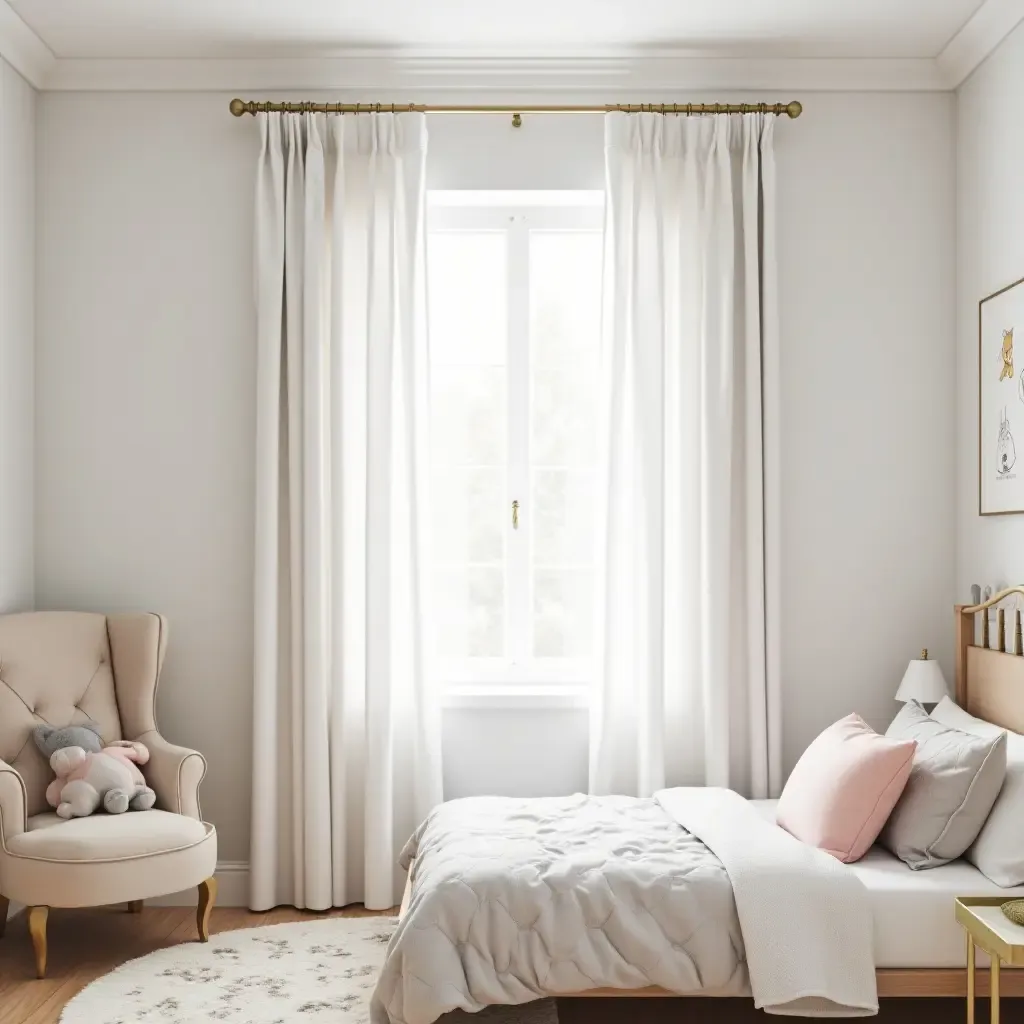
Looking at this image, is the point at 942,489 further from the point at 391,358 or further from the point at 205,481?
the point at 205,481

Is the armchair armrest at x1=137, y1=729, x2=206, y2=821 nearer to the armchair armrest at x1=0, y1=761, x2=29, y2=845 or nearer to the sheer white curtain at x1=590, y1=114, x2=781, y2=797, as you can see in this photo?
the armchair armrest at x1=0, y1=761, x2=29, y2=845

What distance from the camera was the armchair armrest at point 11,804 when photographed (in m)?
3.08

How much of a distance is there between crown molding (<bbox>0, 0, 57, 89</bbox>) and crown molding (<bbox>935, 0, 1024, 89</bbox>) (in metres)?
3.20

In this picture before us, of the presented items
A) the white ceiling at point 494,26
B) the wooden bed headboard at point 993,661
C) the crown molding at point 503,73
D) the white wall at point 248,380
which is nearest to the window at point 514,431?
the white wall at point 248,380

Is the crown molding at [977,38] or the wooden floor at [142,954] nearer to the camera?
the wooden floor at [142,954]

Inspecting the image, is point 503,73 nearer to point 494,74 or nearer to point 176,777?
point 494,74

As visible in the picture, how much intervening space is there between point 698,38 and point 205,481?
238cm

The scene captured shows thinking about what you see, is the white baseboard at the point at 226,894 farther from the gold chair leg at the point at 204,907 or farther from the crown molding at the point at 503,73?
the crown molding at the point at 503,73

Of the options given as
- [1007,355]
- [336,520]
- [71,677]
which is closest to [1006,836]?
[1007,355]

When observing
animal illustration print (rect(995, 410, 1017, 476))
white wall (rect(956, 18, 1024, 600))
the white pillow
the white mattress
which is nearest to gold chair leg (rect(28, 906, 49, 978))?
the white mattress

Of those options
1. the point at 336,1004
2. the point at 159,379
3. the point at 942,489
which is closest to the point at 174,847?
the point at 336,1004

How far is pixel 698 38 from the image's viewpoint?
12.1 ft

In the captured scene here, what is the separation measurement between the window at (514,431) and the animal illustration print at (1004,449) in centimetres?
142

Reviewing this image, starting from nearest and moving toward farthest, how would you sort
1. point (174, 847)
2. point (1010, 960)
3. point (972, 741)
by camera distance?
1. point (1010, 960)
2. point (972, 741)
3. point (174, 847)
